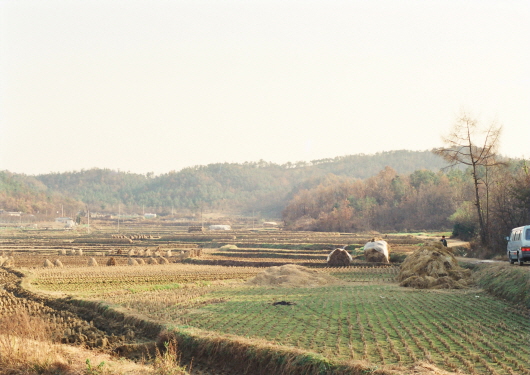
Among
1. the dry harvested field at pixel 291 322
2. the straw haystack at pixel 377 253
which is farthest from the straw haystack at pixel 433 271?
the straw haystack at pixel 377 253

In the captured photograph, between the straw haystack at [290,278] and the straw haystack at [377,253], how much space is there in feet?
32.3

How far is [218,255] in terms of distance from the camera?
4556 centimetres

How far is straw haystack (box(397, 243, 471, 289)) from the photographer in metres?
21.7

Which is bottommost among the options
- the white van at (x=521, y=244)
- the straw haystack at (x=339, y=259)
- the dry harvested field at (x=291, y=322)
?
the straw haystack at (x=339, y=259)

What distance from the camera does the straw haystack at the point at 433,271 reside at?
71.2ft

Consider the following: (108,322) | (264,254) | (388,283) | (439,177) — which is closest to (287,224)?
(439,177)

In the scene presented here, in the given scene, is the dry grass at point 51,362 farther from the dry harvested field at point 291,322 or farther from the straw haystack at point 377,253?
the straw haystack at point 377,253

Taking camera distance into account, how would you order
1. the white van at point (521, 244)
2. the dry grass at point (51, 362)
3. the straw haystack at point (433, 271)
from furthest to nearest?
1. the straw haystack at point (433, 271)
2. the white van at point (521, 244)
3. the dry grass at point (51, 362)

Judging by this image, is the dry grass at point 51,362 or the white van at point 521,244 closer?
the dry grass at point 51,362

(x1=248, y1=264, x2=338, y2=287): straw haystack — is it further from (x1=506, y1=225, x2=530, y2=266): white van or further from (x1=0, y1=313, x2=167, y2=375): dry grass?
(x1=0, y1=313, x2=167, y2=375): dry grass

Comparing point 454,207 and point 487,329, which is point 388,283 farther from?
point 454,207

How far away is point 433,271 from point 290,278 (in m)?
5.92

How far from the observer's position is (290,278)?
24.5 m

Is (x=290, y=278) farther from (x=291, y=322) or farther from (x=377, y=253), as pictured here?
(x=377, y=253)
